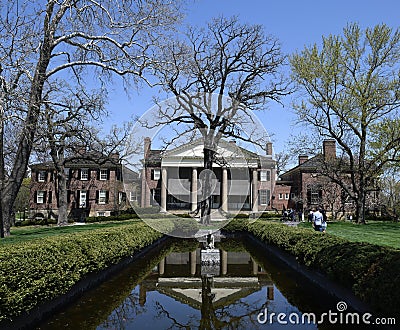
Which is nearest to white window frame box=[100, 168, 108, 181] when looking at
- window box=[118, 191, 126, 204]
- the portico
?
window box=[118, 191, 126, 204]

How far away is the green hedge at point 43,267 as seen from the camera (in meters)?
5.86

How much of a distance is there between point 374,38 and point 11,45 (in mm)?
24098

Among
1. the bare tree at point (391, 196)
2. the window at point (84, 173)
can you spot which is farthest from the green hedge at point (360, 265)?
the window at point (84, 173)

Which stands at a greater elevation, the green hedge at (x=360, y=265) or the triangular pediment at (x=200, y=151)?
the triangular pediment at (x=200, y=151)

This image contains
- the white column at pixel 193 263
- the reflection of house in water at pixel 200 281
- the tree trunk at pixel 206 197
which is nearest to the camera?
the reflection of house in water at pixel 200 281

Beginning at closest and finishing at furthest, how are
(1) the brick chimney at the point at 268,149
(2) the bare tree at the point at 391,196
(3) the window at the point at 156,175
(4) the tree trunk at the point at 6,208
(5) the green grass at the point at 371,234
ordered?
(3) the window at the point at 156,175
(5) the green grass at the point at 371,234
(4) the tree trunk at the point at 6,208
(1) the brick chimney at the point at 268,149
(2) the bare tree at the point at 391,196

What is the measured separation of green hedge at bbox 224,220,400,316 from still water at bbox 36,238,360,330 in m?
0.63

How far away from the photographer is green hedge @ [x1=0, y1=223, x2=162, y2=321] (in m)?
5.86

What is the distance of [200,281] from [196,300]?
2217mm

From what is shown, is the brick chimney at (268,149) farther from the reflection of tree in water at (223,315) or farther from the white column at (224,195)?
the reflection of tree in water at (223,315)

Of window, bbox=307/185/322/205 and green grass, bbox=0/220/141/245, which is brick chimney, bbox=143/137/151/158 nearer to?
green grass, bbox=0/220/141/245

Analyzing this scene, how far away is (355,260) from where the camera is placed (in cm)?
754

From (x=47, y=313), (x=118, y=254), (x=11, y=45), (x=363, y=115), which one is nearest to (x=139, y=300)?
(x=47, y=313)

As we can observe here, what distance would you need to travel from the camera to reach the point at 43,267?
22.9 feet
